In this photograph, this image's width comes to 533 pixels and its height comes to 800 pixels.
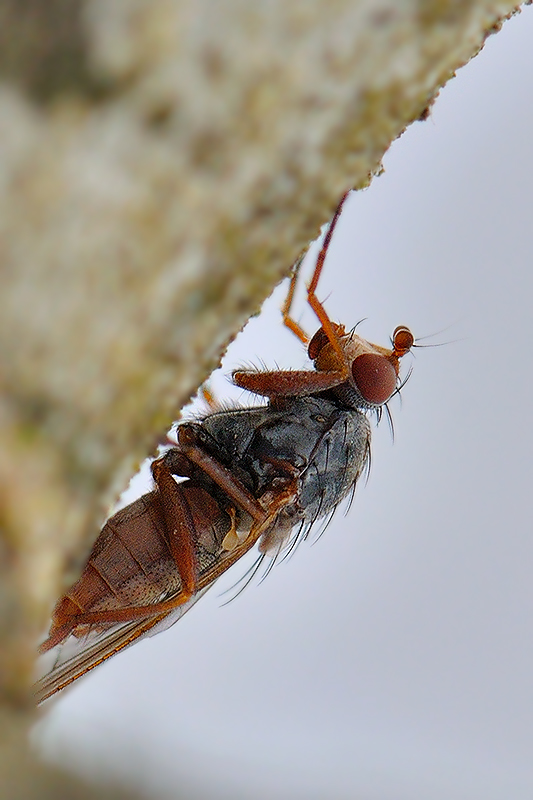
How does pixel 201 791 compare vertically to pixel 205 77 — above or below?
above

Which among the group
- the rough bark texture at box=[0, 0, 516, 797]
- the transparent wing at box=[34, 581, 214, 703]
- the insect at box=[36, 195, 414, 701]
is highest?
the insect at box=[36, 195, 414, 701]

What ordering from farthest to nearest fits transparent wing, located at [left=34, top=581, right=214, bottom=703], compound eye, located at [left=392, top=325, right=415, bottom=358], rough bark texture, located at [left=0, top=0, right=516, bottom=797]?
compound eye, located at [left=392, top=325, right=415, bottom=358] < transparent wing, located at [left=34, top=581, right=214, bottom=703] < rough bark texture, located at [left=0, top=0, right=516, bottom=797]

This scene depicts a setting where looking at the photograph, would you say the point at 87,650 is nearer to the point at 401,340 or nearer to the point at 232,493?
the point at 232,493

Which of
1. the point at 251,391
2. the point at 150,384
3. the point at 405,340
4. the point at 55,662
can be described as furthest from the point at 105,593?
the point at 150,384

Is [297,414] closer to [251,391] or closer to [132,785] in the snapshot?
[251,391]

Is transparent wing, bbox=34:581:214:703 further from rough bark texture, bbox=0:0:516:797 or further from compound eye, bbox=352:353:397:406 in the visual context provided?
rough bark texture, bbox=0:0:516:797

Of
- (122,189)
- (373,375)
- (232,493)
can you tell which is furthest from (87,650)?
(122,189)

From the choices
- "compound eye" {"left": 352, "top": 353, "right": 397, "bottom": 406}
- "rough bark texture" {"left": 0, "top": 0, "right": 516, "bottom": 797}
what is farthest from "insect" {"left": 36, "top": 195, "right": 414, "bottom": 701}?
"rough bark texture" {"left": 0, "top": 0, "right": 516, "bottom": 797}
